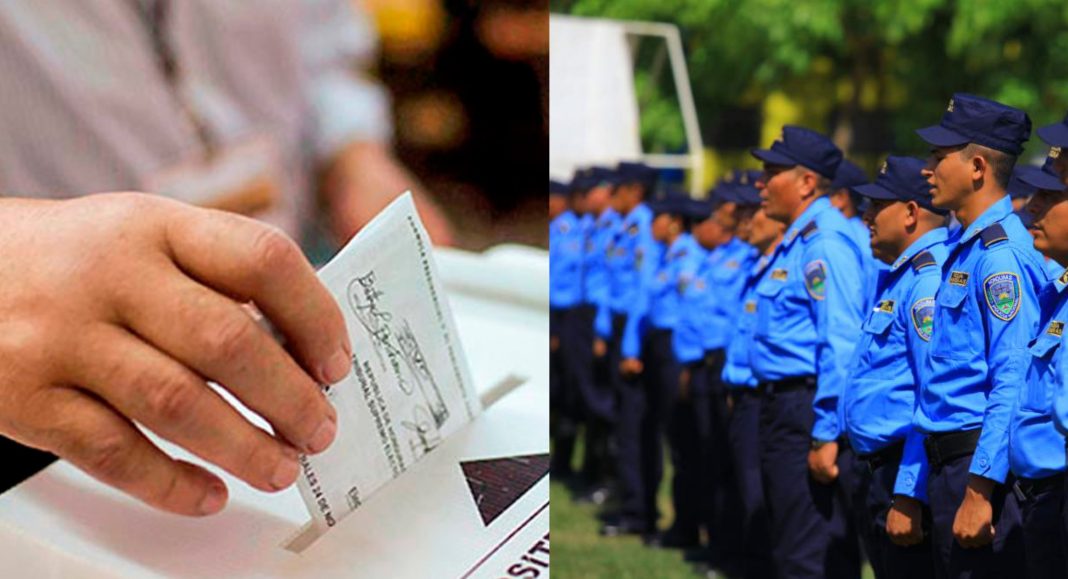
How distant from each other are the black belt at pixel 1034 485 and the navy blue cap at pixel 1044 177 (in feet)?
0.73

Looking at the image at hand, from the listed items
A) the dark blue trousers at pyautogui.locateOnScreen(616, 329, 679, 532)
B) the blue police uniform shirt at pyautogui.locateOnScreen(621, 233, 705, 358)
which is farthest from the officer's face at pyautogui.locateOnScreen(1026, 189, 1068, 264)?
the dark blue trousers at pyautogui.locateOnScreen(616, 329, 679, 532)

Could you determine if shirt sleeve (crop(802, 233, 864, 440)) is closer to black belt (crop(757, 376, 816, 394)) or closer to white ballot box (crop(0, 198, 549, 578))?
black belt (crop(757, 376, 816, 394))

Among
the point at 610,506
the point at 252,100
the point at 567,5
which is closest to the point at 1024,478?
the point at 252,100

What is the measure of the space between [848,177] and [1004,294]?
37 cm

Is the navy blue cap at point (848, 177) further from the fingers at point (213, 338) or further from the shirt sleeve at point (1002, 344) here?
the fingers at point (213, 338)

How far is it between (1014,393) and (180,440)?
0.64 metres

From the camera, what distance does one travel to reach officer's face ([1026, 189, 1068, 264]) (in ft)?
2.87

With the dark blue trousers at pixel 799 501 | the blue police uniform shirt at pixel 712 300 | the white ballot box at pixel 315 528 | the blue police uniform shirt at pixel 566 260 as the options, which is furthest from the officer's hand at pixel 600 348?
the white ballot box at pixel 315 528

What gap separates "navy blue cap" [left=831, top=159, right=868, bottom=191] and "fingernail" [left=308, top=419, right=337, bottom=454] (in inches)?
31.1

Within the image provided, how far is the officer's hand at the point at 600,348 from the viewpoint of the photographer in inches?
141

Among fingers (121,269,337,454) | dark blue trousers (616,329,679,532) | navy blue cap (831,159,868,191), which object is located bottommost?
dark blue trousers (616,329,679,532)

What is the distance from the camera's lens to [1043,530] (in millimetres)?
915

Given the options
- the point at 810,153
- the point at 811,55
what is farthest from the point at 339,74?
the point at 811,55

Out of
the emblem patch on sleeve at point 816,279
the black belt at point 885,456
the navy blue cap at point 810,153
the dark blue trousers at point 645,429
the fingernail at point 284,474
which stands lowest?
the dark blue trousers at point 645,429
